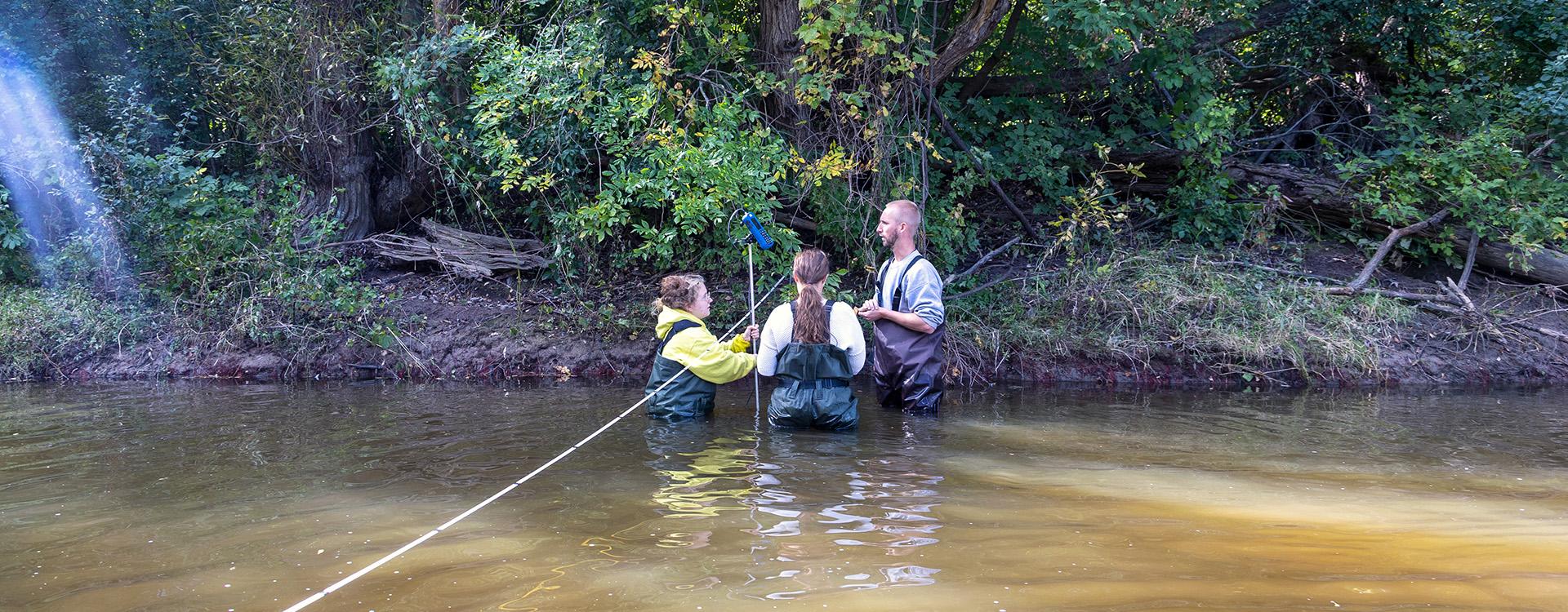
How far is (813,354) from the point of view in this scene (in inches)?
261

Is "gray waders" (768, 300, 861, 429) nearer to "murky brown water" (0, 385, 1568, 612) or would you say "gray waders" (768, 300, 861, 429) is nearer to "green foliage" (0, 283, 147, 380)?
"murky brown water" (0, 385, 1568, 612)

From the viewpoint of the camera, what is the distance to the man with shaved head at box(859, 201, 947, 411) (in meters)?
7.07

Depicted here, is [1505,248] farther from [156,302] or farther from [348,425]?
[156,302]

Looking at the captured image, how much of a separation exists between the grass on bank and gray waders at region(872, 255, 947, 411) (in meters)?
2.43

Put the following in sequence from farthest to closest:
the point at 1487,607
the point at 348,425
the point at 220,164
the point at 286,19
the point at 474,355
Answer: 1. the point at 220,164
2. the point at 286,19
3. the point at 474,355
4. the point at 348,425
5. the point at 1487,607

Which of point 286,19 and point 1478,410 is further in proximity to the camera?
point 286,19

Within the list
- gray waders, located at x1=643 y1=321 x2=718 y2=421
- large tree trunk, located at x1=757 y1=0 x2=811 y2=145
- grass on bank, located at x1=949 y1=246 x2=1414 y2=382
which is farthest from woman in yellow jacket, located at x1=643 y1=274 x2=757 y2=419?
grass on bank, located at x1=949 y1=246 x2=1414 y2=382

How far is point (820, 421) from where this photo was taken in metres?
6.76

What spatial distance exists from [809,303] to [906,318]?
779 mm

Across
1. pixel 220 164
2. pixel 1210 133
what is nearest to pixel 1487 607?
pixel 1210 133

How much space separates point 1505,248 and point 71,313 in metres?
15.1

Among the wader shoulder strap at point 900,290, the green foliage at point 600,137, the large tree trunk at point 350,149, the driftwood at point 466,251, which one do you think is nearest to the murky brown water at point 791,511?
the wader shoulder strap at point 900,290

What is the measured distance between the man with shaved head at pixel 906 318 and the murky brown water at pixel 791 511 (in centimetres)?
30

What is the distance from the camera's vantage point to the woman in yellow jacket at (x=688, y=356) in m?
6.97
